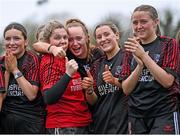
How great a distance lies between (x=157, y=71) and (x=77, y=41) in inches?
44.3

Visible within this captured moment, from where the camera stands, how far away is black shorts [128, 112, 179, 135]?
4.25m

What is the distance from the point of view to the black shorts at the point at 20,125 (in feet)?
15.7

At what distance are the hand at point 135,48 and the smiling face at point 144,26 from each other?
9.4 inches

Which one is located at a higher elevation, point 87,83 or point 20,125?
point 87,83

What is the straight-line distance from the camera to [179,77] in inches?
179

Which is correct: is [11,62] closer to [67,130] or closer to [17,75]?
[17,75]

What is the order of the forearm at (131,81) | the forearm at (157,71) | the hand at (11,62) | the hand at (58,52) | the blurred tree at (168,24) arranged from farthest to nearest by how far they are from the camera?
the blurred tree at (168,24), the hand at (11,62), the hand at (58,52), the forearm at (131,81), the forearm at (157,71)

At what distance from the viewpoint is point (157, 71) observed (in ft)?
13.9

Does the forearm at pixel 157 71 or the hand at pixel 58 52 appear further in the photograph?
the hand at pixel 58 52

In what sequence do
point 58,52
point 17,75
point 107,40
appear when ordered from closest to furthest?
point 58,52 → point 17,75 → point 107,40

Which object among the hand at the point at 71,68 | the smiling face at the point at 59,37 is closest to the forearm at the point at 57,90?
the hand at the point at 71,68

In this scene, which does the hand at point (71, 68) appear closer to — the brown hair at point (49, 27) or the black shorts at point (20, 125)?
the brown hair at point (49, 27)

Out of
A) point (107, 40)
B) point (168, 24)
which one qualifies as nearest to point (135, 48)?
point (107, 40)

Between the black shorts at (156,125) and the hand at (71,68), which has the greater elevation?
the hand at (71,68)
